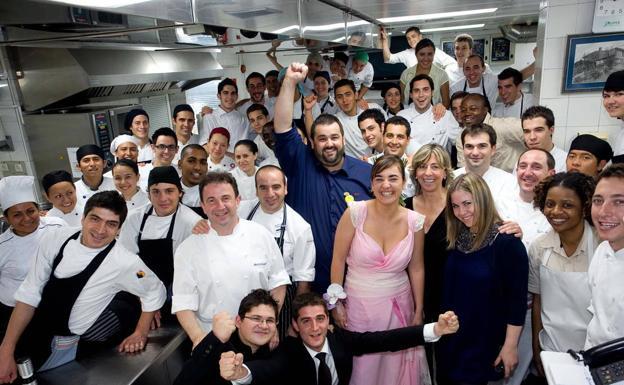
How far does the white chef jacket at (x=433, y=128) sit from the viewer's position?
368cm

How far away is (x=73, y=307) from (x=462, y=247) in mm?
1765

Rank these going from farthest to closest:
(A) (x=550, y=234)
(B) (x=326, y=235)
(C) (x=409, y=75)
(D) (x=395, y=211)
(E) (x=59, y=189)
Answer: (C) (x=409, y=75) < (E) (x=59, y=189) < (B) (x=326, y=235) < (D) (x=395, y=211) < (A) (x=550, y=234)

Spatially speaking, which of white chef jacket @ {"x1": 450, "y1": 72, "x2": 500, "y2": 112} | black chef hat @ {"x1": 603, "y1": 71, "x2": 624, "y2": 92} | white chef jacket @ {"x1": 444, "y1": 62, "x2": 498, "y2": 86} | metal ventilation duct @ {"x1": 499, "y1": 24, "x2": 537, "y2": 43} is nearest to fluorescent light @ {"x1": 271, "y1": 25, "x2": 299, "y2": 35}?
black chef hat @ {"x1": 603, "y1": 71, "x2": 624, "y2": 92}

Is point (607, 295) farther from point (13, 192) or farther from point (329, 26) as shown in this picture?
point (13, 192)

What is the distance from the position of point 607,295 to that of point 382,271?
0.90 m

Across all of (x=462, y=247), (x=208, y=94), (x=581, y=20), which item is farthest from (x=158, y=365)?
(x=208, y=94)

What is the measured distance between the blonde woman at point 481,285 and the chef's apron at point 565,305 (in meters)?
0.12

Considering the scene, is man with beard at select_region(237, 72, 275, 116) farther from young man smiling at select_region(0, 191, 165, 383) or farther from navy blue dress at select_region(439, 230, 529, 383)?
A: navy blue dress at select_region(439, 230, 529, 383)

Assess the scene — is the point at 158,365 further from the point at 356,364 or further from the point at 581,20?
the point at 581,20

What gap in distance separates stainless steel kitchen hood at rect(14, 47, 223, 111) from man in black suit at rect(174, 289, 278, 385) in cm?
300

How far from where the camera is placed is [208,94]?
710 centimetres

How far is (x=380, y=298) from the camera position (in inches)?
80.3

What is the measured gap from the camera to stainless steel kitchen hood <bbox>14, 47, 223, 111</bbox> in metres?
3.62

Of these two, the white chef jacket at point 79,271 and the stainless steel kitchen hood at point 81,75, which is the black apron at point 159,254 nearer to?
the white chef jacket at point 79,271
